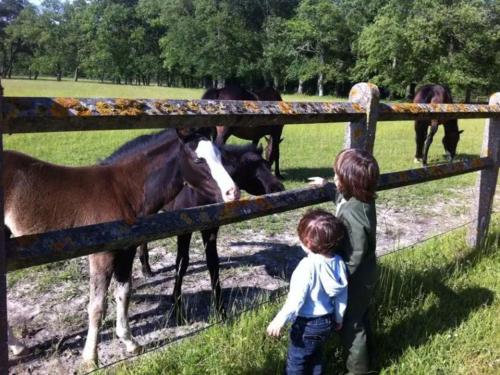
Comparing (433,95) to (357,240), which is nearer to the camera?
(357,240)

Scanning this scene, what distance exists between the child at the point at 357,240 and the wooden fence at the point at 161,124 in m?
0.35

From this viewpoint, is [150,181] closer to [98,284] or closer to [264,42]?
[98,284]

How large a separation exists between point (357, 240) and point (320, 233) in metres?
0.33

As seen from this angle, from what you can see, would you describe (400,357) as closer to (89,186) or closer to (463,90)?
(89,186)

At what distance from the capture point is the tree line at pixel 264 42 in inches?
1885

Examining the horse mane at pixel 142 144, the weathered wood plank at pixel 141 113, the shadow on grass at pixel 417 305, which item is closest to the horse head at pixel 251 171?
the horse mane at pixel 142 144

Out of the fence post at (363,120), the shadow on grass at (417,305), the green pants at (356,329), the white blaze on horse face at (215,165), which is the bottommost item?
the shadow on grass at (417,305)

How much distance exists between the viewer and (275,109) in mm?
2592

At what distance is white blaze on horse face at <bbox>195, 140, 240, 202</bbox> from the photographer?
10.7 ft

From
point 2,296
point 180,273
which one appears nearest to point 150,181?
point 180,273

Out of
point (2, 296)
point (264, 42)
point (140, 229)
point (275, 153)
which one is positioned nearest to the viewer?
point (2, 296)

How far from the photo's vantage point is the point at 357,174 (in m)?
2.59

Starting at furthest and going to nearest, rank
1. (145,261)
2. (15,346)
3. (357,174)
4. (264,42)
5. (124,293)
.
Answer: (264,42) < (145,261) < (124,293) < (15,346) < (357,174)

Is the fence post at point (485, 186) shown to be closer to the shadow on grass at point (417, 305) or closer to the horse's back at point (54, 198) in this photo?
the shadow on grass at point (417, 305)
